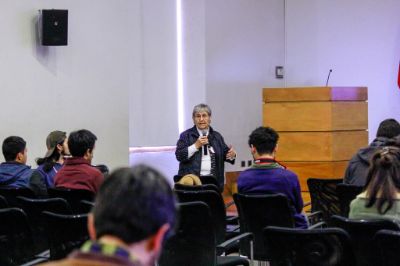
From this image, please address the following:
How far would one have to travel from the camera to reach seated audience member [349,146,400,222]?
11.5 ft

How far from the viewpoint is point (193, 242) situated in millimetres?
4105

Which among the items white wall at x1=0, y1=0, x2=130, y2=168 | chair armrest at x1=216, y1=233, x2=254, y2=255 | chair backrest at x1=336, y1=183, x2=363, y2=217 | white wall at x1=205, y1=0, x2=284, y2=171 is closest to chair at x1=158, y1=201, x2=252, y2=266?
chair armrest at x1=216, y1=233, x2=254, y2=255

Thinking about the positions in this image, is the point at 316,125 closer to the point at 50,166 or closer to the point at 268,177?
the point at 50,166

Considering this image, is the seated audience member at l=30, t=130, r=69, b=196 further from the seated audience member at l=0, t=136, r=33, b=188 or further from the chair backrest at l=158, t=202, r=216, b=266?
the chair backrest at l=158, t=202, r=216, b=266

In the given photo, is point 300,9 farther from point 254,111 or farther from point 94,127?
point 94,127

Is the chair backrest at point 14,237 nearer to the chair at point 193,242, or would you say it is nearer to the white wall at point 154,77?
the chair at point 193,242

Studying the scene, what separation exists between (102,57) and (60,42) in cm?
73

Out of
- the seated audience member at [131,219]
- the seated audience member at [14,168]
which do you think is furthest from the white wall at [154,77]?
the seated audience member at [131,219]

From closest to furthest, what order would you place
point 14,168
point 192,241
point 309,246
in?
point 309,246
point 192,241
point 14,168

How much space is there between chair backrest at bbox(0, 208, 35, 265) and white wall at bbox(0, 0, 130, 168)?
3263mm

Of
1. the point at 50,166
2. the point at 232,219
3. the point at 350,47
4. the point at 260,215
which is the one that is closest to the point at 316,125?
the point at 232,219

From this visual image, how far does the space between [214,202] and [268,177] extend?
376 millimetres

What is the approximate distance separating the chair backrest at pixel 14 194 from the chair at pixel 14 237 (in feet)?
2.85

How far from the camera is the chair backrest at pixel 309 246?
3109 mm
